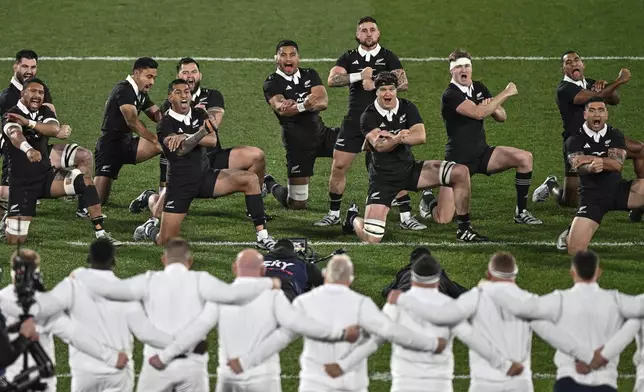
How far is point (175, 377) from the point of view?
10203 millimetres

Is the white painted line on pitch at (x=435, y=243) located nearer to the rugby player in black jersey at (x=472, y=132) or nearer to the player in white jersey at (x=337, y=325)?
the rugby player in black jersey at (x=472, y=132)

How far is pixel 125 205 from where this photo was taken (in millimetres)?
16094

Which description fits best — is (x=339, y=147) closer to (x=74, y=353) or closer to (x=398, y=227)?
(x=398, y=227)

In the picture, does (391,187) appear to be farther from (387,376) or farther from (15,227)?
(15,227)

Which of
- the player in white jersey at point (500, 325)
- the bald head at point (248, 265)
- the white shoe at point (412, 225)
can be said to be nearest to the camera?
the player in white jersey at point (500, 325)

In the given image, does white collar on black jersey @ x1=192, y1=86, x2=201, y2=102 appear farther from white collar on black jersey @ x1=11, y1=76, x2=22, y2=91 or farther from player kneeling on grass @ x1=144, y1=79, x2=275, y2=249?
white collar on black jersey @ x1=11, y1=76, x2=22, y2=91

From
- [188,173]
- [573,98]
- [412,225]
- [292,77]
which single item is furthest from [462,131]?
[188,173]

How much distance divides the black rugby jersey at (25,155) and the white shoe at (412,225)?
11.7 ft

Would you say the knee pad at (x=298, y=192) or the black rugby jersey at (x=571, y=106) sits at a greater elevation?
the black rugby jersey at (x=571, y=106)

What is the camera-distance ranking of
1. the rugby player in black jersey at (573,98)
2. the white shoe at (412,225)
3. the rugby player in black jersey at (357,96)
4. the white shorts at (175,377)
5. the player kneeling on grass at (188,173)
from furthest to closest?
the rugby player in black jersey at (573,98)
the rugby player in black jersey at (357,96)
the white shoe at (412,225)
the player kneeling on grass at (188,173)
the white shorts at (175,377)

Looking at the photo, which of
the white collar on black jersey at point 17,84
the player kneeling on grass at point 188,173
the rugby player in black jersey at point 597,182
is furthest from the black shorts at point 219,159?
the rugby player in black jersey at point 597,182

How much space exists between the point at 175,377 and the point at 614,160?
5.52m

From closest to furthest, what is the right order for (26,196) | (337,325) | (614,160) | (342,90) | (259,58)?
(337,325)
(614,160)
(26,196)
(342,90)
(259,58)

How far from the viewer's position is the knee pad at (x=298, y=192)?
1588 cm
